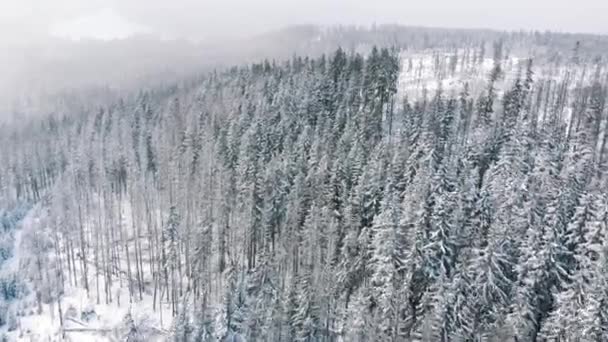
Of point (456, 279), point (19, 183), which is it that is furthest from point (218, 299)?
point (19, 183)

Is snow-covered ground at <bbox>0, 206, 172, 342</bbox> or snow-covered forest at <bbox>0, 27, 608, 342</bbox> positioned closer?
snow-covered forest at <bbox>0, 27, 608, 342</bbox>

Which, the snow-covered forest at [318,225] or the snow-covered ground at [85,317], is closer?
the snow-covered forest at [318,225]

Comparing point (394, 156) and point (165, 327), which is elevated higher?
point (394, 156)

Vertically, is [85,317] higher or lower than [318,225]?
lower

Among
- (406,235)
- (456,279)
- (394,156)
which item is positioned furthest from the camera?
(394,156)

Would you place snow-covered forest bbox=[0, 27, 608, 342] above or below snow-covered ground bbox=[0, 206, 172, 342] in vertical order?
above

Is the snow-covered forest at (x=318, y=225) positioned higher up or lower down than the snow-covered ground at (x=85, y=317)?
higher up

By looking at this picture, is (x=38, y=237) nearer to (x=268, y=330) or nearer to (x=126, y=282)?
(x=126, y=282)

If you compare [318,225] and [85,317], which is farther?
[85,317]
